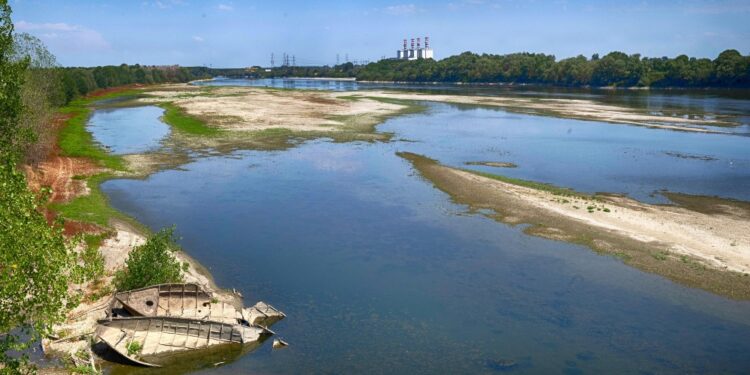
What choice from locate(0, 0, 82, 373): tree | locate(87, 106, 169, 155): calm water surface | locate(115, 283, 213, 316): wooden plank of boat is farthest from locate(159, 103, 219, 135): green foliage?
locate(0, 0, 82, 373): tree

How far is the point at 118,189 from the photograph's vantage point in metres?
46.8

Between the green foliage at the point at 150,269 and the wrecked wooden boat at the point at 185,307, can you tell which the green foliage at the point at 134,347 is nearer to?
the wrecked wooden boat at the point at 185,307

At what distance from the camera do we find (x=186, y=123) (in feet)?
281

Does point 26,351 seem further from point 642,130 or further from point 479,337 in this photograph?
point 642,130

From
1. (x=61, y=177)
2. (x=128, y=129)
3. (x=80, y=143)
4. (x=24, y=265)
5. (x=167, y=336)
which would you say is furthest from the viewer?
(x=128, y=129)

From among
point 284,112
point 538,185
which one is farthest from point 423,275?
point 284,112

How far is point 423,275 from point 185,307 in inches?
478

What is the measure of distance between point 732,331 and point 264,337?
65.1ft

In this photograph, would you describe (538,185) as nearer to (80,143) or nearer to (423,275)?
(423,275)

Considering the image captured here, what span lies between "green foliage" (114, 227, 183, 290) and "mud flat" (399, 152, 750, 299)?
2220 cm

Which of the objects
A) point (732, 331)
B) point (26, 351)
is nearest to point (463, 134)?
point (732, 331)

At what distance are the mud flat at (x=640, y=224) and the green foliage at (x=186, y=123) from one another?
40.2 metres

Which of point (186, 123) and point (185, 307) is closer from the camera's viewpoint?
point (185, 307)

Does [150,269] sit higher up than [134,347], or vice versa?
[150,269]
